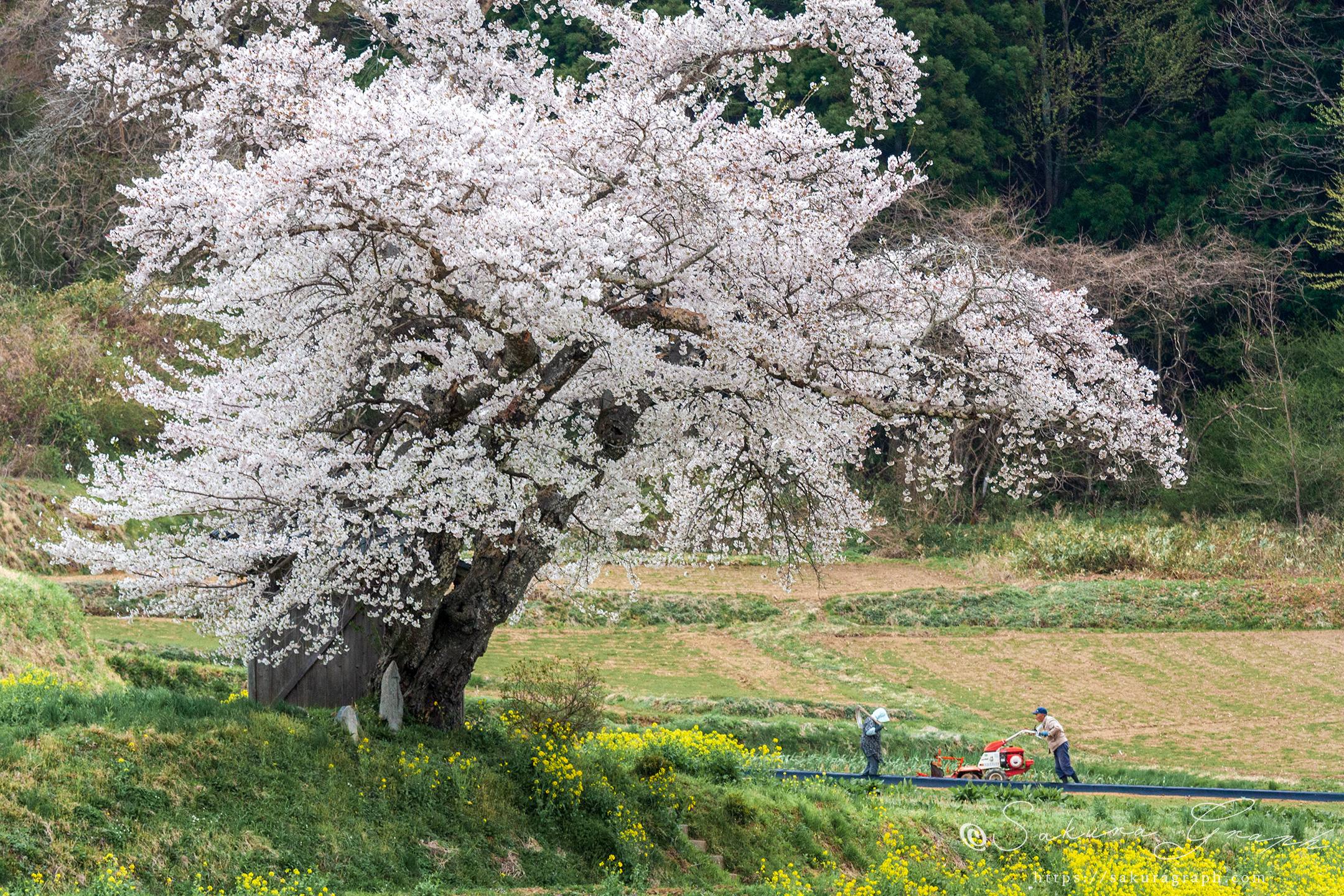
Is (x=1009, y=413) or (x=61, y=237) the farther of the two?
(x=61, y=237)

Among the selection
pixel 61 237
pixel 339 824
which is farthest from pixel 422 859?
pixel 61 237

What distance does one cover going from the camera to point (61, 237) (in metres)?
25.9

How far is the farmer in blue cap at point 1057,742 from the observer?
1211 centimetres

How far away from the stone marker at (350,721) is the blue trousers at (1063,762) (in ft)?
23.8

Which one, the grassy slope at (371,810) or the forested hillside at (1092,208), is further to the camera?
the forested hillside at (1092,208)

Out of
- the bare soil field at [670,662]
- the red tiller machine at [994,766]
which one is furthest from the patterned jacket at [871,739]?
the bare soil field at [670,662]

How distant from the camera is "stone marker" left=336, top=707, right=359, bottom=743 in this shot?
8398mm

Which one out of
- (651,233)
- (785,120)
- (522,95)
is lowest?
(651,233)

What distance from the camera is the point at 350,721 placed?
8.43 m

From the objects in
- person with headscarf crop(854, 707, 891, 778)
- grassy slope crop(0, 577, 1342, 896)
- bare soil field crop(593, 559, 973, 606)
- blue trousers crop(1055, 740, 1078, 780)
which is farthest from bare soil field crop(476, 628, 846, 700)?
grassy slope crop(0, 577, 1342, 896)

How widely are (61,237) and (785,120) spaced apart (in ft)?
72.5

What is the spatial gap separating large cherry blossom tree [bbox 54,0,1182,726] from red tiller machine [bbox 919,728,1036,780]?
3.27m

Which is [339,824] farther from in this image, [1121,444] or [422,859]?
[1121,444]

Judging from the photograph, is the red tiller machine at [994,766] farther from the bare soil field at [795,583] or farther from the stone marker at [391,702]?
the bare soil field at [795,583]
